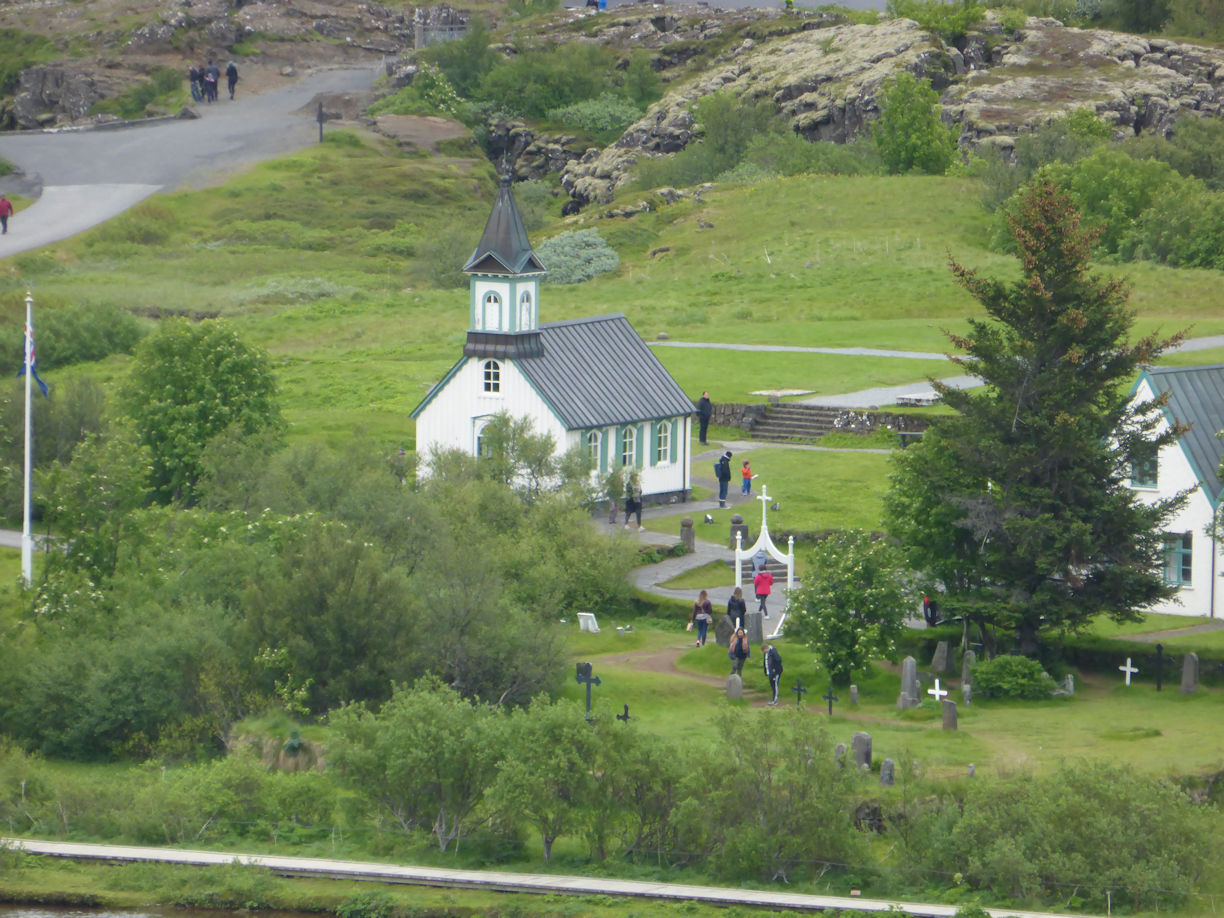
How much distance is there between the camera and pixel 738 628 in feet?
152

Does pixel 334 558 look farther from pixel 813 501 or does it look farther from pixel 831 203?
pixel 831 203

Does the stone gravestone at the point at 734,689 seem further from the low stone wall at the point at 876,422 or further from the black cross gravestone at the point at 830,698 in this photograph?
the low stone wall at the point at 876,422

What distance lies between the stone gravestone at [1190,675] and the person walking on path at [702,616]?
386 inches

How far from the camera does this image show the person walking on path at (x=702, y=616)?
47594mm

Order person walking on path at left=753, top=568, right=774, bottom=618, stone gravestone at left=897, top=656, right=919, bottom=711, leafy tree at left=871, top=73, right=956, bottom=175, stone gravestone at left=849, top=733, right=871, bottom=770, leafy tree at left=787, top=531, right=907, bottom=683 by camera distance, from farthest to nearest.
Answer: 1. leafy tree at left=871, top=73, right=956, bottom=175
2. person walking on path at left=753, top=568, right=774, bottom=618
3. leafy tree at left=787, top=531, right=907, bottom=683
4. stone gravestone at left=897, top=656, right=919, bottom=711
5. stone gravestone at left=849, top=733, right=871, bottom=770

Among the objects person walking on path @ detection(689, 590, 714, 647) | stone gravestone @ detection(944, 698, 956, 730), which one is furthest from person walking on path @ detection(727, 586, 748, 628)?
stone gravestone @ detection(944, 698, 956, 730)

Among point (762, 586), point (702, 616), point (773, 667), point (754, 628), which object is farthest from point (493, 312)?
point (773, 667)

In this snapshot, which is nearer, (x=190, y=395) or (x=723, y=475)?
(x=723, y=475)

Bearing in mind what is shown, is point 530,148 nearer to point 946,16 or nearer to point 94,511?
point 946,16

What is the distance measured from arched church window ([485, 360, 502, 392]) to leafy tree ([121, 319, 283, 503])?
685 centimetres

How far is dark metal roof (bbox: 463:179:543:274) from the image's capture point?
58938mm

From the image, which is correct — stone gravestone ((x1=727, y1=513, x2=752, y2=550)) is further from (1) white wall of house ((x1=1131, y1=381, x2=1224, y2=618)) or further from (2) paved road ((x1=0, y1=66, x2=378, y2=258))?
(2) paved road ((x1=0, y1=66, x2=378, y2=258))

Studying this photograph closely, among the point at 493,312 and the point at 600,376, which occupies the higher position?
the point at 493,312

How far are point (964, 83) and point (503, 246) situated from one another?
248 ft
